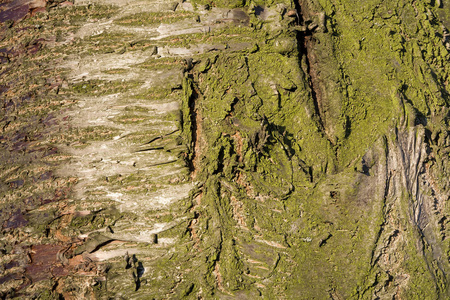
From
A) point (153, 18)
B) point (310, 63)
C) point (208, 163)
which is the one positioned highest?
point (153, 18)

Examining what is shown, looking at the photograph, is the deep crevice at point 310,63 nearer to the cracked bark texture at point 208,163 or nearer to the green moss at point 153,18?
the cracked bark texture at point 208,163

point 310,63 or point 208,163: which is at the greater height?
point 310,63

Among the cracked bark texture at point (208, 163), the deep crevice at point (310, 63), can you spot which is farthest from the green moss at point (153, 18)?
the deep crevice at point (310, 63)

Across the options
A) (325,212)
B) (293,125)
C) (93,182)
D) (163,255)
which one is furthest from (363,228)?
(93,182)

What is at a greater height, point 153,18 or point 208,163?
point 153,18

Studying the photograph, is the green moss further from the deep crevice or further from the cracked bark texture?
the deep crevice

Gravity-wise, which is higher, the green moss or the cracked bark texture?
the green moss

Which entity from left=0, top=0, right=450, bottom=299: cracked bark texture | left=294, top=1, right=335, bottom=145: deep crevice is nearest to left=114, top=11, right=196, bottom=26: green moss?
left=0, top=0, right=450, bottom=299: cracked bark texture

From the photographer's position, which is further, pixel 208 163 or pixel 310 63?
pixel 310 63

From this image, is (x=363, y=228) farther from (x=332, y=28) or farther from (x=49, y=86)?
(x=49, y=86)
